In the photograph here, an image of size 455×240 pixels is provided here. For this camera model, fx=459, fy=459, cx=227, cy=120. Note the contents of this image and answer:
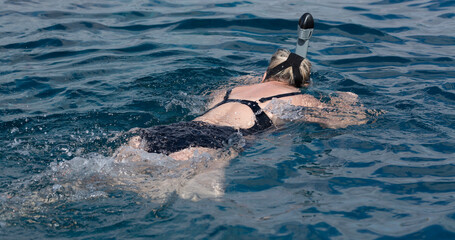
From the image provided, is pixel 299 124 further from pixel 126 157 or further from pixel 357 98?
pixel 126 157

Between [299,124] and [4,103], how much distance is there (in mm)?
3725

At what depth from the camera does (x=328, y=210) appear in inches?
128

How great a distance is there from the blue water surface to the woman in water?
193 mm

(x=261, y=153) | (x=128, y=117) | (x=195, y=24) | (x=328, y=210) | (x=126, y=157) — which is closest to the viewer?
(x=328, y=210)

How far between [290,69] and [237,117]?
0.85m

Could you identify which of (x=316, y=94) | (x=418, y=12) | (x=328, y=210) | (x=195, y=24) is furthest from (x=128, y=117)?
(x=418, y=12)

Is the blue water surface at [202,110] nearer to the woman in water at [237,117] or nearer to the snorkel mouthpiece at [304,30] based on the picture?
the woman in water at [237,117]

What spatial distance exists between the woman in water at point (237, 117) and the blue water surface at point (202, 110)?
193 mm

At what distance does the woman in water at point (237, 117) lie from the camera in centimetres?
409

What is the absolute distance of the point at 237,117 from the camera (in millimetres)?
4625

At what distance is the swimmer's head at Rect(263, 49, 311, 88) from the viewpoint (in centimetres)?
493

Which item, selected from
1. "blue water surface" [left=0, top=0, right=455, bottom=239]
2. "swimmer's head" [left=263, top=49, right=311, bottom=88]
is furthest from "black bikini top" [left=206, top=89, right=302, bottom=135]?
"swimmer's head" [left=263, top=49, right=311, bottom=88]

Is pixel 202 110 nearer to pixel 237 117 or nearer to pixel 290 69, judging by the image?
pixel 237 117

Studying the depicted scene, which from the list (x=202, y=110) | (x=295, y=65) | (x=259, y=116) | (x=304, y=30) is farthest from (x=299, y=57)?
(x=202, y=110)
